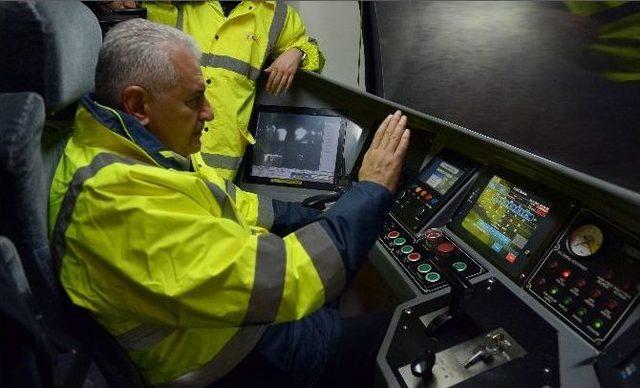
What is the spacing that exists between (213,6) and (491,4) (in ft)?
3.95

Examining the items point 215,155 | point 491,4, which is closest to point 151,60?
point 215,155

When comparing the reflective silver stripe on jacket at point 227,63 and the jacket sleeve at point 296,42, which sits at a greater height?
the jacket sleeve at point 296,42

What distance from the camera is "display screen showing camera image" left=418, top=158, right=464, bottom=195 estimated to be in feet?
4.52

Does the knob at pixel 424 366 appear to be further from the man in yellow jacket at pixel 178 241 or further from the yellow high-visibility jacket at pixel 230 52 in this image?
the yellow high-visibility jacket at pixel 230 52

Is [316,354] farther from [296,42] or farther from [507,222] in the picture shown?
[296,42]

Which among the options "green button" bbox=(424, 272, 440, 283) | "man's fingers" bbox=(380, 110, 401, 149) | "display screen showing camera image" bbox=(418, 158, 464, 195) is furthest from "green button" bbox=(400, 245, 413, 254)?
"man's fingers" bbox=(380, 110, 401, 149)

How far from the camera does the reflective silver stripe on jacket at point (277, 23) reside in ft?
6.51

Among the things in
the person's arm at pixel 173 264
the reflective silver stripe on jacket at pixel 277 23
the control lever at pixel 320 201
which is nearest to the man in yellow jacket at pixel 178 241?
the person's arm at pixel 173 264

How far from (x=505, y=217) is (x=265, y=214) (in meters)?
0.76

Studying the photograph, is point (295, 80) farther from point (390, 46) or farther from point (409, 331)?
point (409, 331)

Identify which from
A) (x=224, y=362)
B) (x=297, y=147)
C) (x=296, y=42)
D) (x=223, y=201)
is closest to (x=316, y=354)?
(x=224, y=362)

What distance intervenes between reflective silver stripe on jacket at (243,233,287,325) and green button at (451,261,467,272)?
0.52 metres

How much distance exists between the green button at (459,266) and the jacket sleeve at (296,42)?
4.03ft

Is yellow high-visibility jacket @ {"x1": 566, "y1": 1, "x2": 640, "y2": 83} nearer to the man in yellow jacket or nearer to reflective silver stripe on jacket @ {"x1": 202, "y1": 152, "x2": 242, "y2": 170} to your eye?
the man in yellow jacket
